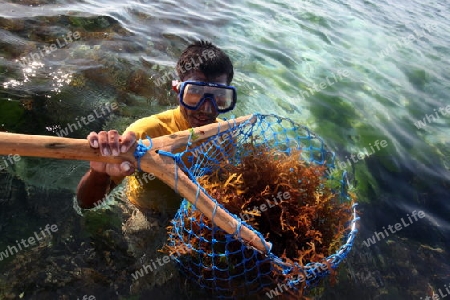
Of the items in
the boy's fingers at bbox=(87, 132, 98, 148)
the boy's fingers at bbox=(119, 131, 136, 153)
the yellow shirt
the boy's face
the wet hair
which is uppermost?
the boy's fingers at bbox=(87, 132, 98, 148)

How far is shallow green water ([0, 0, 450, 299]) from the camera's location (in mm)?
4215

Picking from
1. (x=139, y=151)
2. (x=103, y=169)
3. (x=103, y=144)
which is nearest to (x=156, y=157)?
(x=139, y=151)

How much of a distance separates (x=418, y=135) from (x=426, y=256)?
3727mm

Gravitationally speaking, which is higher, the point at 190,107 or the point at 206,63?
the point at 206,63

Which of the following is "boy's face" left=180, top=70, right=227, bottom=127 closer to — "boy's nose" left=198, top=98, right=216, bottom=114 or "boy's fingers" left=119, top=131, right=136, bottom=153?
"boy's nose" left=198, top=98, right=216, bottom=114

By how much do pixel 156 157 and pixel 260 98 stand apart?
519 centimetres

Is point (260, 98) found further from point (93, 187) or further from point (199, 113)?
point (93, 187)

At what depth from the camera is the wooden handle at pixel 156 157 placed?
2.37 metres

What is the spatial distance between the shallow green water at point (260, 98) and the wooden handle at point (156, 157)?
1.33m

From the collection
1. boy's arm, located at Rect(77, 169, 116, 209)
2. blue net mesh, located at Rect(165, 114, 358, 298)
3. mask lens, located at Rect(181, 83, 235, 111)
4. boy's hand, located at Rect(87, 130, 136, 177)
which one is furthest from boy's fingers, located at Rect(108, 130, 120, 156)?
mask lens, located at Rect(181, 83, 235, 111)

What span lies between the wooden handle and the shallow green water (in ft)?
A: 4.35

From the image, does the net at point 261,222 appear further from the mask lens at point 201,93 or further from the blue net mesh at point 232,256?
the mask lens at point 201,93

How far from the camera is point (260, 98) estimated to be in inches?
303

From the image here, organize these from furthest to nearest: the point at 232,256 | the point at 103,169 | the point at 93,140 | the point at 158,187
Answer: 1. the point at 158,187
2. the point at 232,256
3. the point at 103,169
4. the point at 93,140
